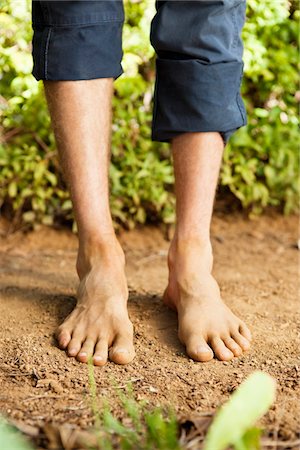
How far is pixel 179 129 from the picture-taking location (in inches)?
76.0

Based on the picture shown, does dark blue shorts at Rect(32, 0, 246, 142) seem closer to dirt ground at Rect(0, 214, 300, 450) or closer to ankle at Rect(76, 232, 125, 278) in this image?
ankle at Rect(76, 232, 125, 278)

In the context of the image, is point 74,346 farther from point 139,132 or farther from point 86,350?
point 139,132

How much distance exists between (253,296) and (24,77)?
1.45m

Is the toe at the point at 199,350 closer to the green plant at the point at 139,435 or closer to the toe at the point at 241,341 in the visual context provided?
the toe at the point at 241,341

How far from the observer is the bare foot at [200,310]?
1.81m

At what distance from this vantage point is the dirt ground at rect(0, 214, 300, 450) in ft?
4.99

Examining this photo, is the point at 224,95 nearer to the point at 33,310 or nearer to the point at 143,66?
the point at 33,310

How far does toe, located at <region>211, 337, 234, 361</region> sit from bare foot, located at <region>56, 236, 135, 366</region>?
0.23 meters

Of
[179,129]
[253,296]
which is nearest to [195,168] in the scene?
[179,129]

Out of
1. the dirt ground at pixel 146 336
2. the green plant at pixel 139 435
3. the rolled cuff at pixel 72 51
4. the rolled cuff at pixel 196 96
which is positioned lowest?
the dirt ground at pixel 146 336

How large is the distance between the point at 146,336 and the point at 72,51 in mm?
838

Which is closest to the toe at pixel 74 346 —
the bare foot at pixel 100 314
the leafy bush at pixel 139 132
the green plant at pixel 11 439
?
the bare foot at pixel 100 314

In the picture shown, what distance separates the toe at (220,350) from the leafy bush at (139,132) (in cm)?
137

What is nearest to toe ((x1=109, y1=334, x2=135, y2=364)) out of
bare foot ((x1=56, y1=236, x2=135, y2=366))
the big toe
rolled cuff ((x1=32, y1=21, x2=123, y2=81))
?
bare foot ((x1=56, y1=236, x2=135, y2=366))
